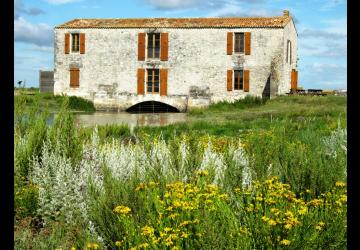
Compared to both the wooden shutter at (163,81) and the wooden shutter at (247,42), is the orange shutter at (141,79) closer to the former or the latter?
the wooden shutter at (163,81)

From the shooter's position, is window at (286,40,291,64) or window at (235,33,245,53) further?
window at (286,40,291,64)

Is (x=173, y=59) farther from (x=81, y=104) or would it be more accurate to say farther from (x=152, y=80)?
(x=81, y=104)

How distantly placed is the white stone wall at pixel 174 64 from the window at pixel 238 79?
1.09 feet

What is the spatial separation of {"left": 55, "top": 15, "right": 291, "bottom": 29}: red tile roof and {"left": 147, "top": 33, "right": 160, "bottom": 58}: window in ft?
2.09

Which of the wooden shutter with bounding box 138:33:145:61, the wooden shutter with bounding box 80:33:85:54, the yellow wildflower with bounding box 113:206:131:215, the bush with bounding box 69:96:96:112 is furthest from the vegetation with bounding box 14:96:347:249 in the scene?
the wooden shutter with bounding box 80:33:85:54

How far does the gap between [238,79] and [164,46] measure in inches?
200

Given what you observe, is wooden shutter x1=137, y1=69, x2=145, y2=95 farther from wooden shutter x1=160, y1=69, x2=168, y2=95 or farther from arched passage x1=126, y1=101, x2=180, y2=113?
arched passage x1=126, y1=101, x2=180, y2=113

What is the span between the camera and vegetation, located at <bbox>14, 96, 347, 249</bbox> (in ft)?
12.2

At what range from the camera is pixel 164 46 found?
3269cm

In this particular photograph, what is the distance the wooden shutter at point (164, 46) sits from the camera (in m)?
32.6

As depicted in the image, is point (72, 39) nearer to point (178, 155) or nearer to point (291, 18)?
point (291, 18)

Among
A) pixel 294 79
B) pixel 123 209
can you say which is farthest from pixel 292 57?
pixel 123 209
